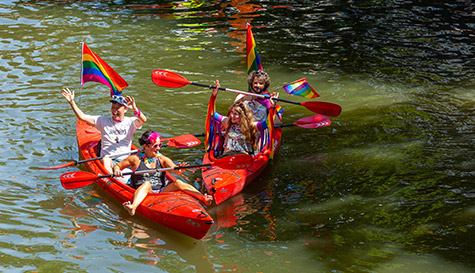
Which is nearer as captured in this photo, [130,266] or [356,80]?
[130,266]

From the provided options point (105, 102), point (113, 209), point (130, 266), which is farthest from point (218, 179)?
point (105, 102)

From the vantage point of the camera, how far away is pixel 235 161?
23.8 ft

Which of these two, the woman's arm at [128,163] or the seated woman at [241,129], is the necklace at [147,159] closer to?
the woman's arm at [128,163]

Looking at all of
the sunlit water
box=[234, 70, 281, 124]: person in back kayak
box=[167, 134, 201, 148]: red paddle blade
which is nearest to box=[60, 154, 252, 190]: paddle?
the sunlit water

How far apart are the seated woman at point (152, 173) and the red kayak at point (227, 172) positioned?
1.26ft

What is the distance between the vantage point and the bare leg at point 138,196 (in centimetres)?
631

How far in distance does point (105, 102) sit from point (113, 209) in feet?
13.2

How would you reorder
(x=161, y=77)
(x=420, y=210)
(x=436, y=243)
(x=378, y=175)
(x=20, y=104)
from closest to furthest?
(x=436, y=243)
(x=420, y=210)
(x=378, y=175)
(x=161, y=77)
(x=20, y=104)

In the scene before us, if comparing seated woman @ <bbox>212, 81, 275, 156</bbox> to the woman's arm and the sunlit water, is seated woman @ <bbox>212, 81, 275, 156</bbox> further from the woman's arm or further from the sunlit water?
the woman's arm

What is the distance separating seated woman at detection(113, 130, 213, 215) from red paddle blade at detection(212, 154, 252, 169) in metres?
0.65

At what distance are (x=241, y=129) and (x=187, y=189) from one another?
163cm

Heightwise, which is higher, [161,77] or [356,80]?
[161,77]

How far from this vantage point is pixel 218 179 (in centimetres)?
712

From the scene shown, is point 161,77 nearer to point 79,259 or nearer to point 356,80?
point 79,259
